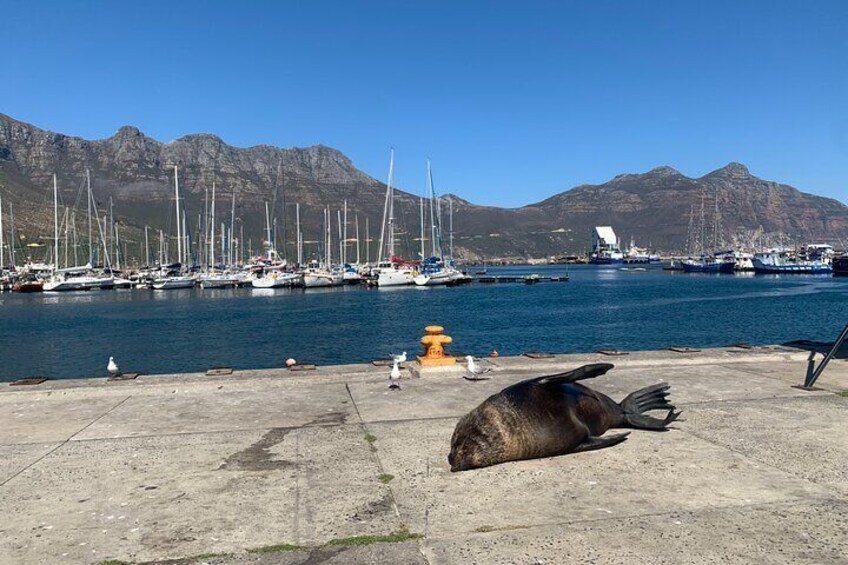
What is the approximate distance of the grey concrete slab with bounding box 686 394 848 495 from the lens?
7.40 meters

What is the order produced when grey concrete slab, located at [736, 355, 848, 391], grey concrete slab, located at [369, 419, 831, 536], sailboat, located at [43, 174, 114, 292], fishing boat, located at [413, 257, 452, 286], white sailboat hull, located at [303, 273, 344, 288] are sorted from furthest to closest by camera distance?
white sailboat hull, located at [303, 273, 344, 288] < sailboat, located at [43, 174, 114, 292] < fishing boat, located at [413, 257, 452, 286] < grey concrete slab, located at [736, 355, 848, 391] < grey concrete slab, located at [369, 419, 831, 536]

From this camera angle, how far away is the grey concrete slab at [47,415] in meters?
9.57

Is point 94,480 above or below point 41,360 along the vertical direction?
above

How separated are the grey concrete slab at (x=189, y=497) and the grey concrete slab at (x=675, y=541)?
962 millimetres

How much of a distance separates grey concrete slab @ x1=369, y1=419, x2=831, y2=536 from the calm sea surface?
25037 mm

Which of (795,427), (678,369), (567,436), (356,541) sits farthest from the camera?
(678,369)

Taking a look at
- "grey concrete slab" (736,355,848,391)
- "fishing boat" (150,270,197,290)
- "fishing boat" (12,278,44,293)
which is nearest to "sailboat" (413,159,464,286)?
"fishing boat" (150,270,197,290)

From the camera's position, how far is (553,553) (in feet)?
17.1

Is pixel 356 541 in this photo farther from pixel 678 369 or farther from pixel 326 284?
pixel 326 284

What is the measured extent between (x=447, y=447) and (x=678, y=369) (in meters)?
8.24

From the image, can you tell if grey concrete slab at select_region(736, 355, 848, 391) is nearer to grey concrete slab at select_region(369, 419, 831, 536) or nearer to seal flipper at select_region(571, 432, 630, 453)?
grey concrete slab at select_region(369, 419, 831, 536)

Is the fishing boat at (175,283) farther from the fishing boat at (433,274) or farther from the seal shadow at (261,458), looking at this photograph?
the seal shadow at (261,458)

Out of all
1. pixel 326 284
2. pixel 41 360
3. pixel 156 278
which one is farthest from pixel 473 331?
pixel 156 278

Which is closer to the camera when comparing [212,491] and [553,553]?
[553,553]
